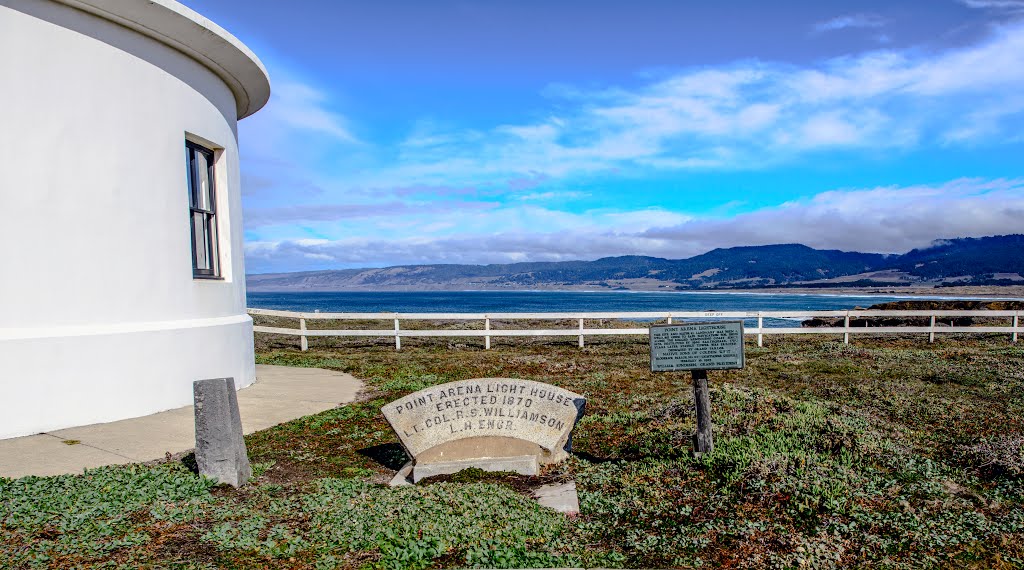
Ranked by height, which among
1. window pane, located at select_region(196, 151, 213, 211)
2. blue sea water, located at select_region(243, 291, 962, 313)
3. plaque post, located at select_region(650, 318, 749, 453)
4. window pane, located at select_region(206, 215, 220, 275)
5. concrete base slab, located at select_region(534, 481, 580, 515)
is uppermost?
window pane, located at select_region(196, 151, 213, 211)

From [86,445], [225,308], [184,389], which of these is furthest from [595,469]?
[225,308]

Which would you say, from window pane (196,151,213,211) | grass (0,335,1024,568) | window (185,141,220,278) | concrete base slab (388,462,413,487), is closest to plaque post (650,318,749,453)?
grass (0,335,1024,568)

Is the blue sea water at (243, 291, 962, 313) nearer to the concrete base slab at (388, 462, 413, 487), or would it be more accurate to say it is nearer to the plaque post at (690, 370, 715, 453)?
the concrete base slab at (388, 462, 413, 487)

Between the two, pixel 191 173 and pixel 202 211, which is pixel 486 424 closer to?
pixel 202 211

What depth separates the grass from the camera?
383 cm

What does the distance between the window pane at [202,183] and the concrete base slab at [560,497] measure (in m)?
7.06

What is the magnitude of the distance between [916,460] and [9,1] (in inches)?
409

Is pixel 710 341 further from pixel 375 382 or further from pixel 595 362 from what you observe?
pixel 595 362

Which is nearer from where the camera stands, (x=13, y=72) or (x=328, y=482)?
(x=328, y=482)

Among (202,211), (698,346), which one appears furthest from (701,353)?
(202,211)

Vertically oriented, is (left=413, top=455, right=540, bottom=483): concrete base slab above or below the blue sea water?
above

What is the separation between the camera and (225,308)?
369 inches

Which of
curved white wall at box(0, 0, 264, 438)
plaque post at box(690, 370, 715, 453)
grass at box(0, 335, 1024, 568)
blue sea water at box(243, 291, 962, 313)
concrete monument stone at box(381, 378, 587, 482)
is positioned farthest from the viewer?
blue sea water at box(243, 291, 962, 313)

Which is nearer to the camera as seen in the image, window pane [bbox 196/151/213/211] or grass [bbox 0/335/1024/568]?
grass [bbox 0/335/1024/568]
